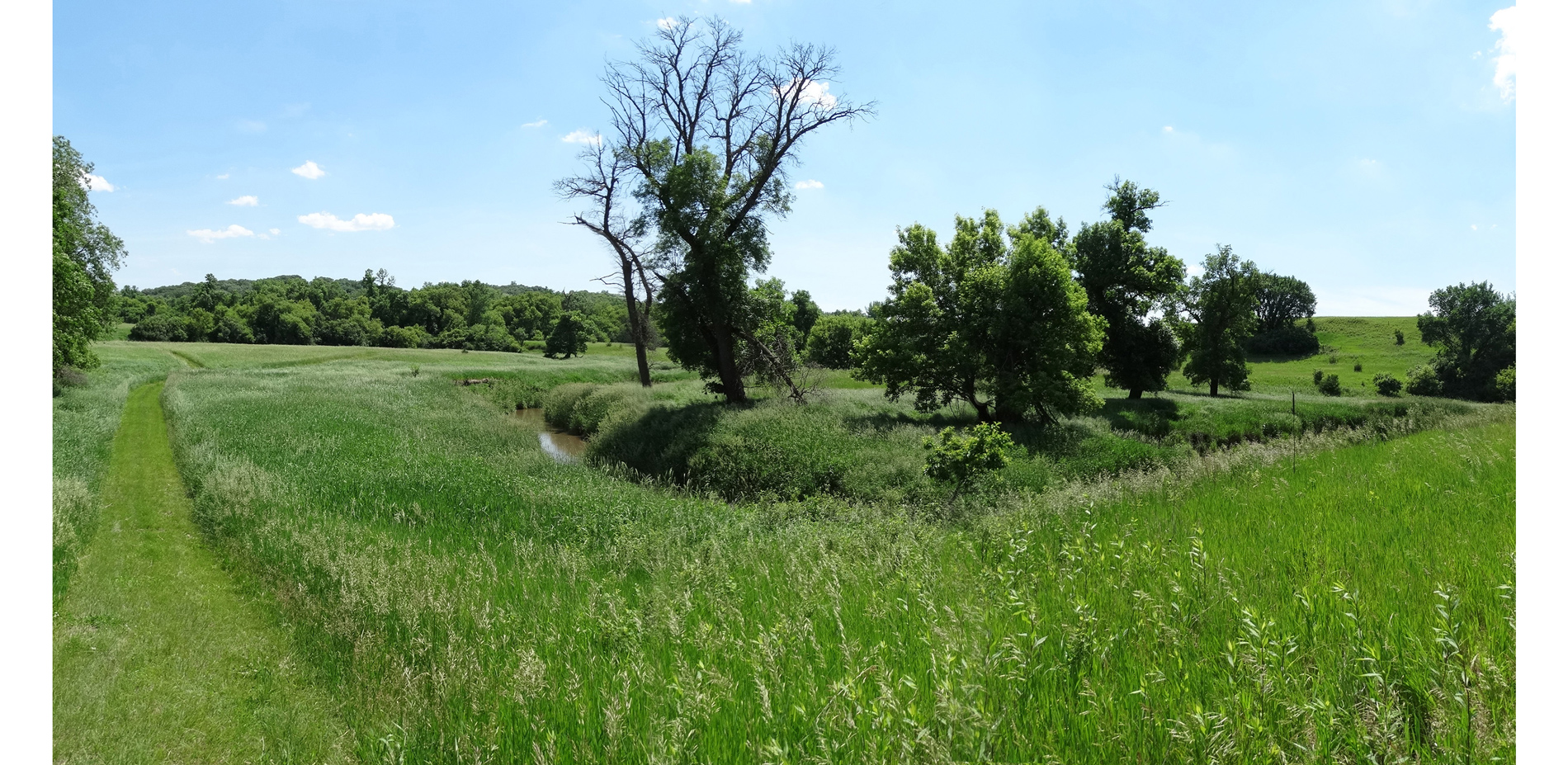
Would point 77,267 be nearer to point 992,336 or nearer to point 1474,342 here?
point 992,336

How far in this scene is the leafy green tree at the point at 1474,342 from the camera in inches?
1585

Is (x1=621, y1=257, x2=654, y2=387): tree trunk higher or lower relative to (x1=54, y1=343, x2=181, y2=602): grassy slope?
higher

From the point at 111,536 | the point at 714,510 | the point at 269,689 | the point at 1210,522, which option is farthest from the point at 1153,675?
the point at 111,536

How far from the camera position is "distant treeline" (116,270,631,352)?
91.5 m

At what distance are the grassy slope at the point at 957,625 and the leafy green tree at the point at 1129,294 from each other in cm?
2185

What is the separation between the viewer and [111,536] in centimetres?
1067

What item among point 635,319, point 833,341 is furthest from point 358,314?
point 635,319

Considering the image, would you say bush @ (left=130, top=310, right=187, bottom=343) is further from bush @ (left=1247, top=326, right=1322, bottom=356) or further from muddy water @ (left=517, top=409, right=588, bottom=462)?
bush @ (left=1247, top=326, right=1322, bottom=356)

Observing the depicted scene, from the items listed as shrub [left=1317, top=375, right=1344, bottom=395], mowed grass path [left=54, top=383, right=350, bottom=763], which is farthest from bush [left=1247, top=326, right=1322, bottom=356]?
mowed grass path [left=54, top=383, right=350, bottom=763]

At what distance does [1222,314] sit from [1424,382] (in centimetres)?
1827

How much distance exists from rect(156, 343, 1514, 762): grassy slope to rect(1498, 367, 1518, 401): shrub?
39582mm

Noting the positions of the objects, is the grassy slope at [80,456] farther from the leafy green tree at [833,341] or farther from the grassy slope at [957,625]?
the leafy green tree at [833,341]

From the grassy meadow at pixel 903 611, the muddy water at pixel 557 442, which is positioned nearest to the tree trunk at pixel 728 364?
the muddy water at pixel 557 442

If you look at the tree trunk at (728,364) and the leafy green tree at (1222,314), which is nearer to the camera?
the tree trunk at (728,364)
